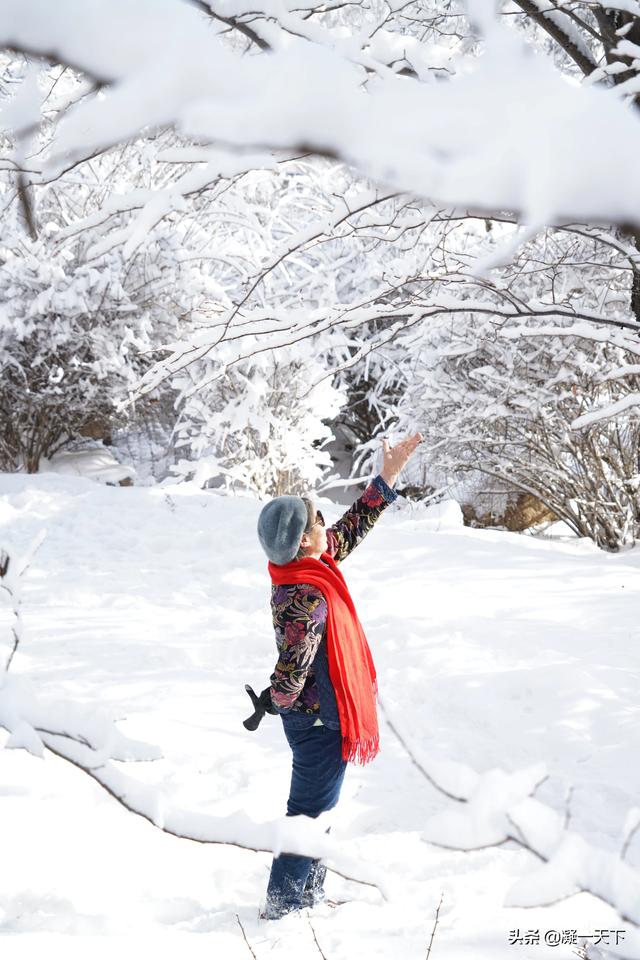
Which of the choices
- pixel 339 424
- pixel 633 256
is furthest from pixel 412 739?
pixel 339 424

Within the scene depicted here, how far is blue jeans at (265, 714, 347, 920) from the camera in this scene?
89.2 inches

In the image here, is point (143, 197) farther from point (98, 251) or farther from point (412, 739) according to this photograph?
point (412, 739)

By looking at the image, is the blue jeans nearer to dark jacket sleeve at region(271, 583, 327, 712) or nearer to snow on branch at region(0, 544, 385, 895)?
dark jacket sleeve at region(271, 583, 327, 712)

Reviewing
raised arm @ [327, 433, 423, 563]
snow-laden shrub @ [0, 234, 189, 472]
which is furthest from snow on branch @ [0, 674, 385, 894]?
→ snow-laden shrub @ [0, 234, 189, 472]

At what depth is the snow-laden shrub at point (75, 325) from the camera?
321 inches

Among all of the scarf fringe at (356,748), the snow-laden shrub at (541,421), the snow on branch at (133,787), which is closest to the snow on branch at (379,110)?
the snow on branch at (133,787)

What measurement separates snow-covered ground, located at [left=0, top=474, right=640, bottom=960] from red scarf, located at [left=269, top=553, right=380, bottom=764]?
0.34 m

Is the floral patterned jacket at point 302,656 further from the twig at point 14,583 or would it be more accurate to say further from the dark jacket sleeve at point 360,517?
the twig at point 14,583

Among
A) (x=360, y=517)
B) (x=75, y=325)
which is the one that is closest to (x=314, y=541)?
(x=360, y=517)

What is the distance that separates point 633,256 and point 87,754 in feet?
7.00

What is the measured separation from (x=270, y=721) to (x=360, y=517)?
1.49 m

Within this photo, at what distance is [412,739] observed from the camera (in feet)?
2.30

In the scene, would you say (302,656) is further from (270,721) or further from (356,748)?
(270,721)

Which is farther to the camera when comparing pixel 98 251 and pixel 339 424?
pixel 339 424
